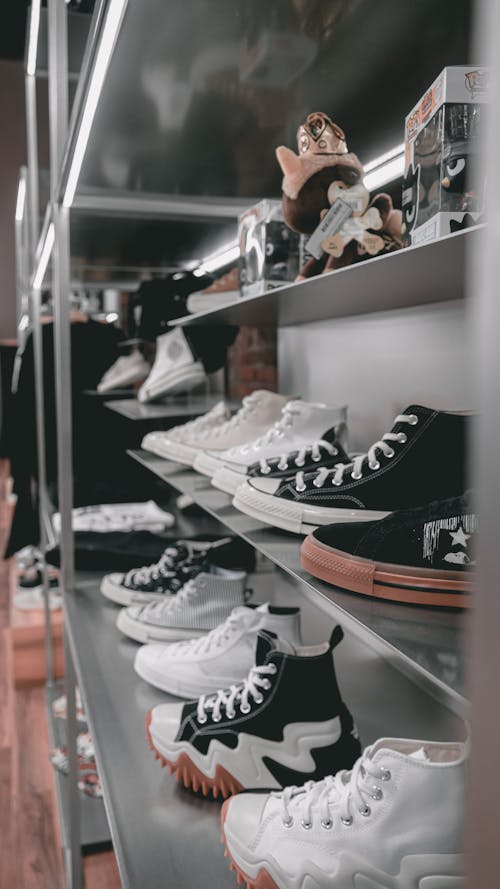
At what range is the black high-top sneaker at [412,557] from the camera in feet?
1.80

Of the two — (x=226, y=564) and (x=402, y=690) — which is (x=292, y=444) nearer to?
(x=402, y=690)

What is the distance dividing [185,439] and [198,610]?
33 cm

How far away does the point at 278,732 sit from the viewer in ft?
3.07

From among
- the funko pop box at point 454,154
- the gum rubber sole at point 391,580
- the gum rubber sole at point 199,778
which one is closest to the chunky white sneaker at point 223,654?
the gum rubber sole at point 199,778

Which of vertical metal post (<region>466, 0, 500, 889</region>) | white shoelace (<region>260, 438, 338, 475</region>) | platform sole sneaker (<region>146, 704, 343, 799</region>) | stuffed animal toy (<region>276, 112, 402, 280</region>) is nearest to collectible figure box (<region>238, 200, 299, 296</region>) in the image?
stuffed animal toy (<region>276, 112, 402, 280</region>)

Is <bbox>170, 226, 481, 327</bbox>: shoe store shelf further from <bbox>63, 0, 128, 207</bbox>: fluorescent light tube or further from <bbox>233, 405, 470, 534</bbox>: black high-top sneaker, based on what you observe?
<bbox>63, 0, 128, 207</bbox>: fluorescent light tube

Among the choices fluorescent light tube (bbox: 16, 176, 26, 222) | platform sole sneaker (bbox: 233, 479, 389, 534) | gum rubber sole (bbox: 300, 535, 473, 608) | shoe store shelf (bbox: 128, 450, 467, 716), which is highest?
fluorescent light tube (bbox: 16, 176, 26, 222)

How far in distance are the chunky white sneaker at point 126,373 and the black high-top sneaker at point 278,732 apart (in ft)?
5.51

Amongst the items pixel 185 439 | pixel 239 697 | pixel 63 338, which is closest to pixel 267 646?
pixel 239 697

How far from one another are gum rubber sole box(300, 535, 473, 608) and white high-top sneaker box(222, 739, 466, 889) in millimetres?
172

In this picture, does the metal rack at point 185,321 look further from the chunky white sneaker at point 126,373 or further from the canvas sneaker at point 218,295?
the chunky white sneaker at point 126,373

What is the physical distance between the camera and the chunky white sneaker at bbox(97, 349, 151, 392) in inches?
99.4

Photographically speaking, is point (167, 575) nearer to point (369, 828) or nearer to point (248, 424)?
point (248, 424)

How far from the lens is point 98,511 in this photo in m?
2.41
